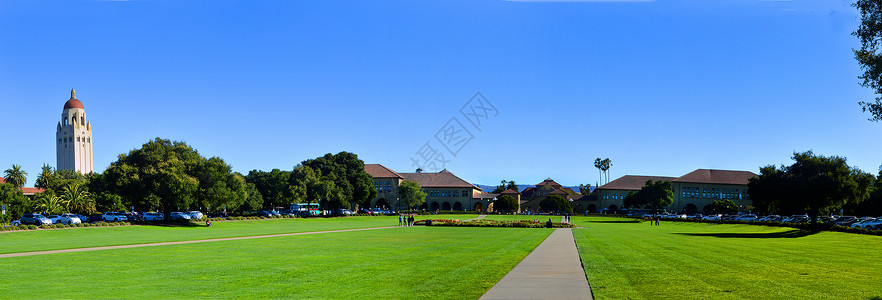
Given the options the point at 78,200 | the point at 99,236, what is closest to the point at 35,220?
the point at 99,236

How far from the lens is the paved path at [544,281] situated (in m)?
13.0

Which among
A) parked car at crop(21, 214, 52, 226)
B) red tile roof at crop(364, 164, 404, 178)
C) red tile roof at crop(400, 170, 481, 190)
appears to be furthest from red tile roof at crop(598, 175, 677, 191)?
parked car at crop(21, 214, 52, 226)

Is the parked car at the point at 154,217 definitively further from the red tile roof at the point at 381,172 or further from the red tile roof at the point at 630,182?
the red tile roof at the point at 630,182

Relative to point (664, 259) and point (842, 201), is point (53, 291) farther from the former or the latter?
point (842, 201)

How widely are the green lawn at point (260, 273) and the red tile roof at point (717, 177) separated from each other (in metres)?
127

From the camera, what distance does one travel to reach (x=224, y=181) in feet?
232

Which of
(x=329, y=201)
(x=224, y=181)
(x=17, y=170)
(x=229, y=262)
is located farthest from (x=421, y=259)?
(x=17, y=170)

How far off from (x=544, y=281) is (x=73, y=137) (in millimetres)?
194280

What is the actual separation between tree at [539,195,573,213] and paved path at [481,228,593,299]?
382ft

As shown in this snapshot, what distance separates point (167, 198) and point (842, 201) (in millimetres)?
65074

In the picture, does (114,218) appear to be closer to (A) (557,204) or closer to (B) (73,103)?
(A) (557,204)

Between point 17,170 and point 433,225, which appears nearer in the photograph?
point 433,225

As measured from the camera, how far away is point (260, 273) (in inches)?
706

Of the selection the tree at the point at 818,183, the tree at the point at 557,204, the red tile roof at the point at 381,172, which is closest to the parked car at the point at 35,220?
the tree at the point at 818,183
